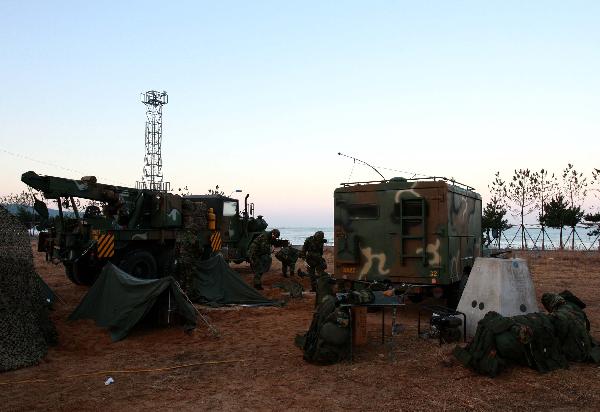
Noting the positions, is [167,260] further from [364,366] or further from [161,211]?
[364,366]

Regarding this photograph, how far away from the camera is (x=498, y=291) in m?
7.75

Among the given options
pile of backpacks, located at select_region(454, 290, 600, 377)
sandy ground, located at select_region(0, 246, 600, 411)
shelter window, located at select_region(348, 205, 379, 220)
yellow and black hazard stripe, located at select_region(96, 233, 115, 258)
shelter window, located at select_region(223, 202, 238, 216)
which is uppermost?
shelter window, located at select_region(223, 202, 238, 216)

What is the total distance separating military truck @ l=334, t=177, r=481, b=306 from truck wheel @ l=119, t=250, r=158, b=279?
578 centimetres

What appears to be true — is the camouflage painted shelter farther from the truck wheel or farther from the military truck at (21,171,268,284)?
the truck wheel

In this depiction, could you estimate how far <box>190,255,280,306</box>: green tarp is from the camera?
40.3 feet

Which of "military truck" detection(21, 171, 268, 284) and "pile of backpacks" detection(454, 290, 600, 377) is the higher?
"military truck" detection(21, 171, 268, 284)

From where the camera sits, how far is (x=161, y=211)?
14703mm

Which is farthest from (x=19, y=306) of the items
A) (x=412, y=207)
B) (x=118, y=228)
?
(x=412, y=207)

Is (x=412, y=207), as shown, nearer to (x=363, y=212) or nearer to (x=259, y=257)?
(x=363, y=212)

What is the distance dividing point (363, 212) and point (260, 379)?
480 centimetres

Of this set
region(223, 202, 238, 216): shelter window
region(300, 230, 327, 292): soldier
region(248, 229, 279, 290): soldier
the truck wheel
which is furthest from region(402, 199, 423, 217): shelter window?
region(223, 202, 238, 216): shelter window

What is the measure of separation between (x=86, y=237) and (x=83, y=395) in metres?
7.79

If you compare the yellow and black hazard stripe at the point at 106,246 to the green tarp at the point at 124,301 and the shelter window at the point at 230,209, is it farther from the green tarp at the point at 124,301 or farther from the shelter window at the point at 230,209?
the shelter window at the point at 230,209

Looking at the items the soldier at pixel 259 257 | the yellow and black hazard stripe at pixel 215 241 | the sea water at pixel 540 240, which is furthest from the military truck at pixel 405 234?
the sea water at pixel 540 240
